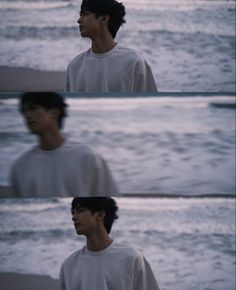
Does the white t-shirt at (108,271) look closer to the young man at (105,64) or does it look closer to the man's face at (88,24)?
the young man at (105,64)

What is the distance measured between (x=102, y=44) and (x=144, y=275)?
0.58m

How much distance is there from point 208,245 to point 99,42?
0.56 m

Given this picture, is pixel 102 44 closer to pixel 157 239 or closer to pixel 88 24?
pixel 88 24

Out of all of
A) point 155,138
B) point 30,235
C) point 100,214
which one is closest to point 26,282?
point 30,235

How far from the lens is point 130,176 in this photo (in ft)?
4.93

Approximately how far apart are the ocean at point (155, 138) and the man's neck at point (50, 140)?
47 millimetres

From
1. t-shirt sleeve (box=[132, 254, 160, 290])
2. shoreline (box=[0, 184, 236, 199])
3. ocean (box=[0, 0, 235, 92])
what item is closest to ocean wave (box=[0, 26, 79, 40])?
ocean (box=[0, 0, 235, 92])

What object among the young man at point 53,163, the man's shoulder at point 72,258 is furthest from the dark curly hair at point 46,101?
the man's shoulder at point 72,258

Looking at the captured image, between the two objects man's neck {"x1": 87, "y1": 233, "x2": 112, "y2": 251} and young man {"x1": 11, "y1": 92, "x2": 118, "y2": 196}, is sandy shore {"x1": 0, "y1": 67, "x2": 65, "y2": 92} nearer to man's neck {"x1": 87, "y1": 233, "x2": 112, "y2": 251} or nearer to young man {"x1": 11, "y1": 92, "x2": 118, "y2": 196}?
young man {"x1": 11, "y1": 92, "x2": 118, "y2": 196}

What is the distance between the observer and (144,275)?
159 cm

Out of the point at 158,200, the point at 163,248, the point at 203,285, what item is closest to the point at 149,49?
the point at 158,200

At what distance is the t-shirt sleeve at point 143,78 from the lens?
155cm

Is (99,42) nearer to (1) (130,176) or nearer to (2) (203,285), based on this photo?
(1) (130,176)

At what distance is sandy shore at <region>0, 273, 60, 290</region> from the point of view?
5.19 feet
